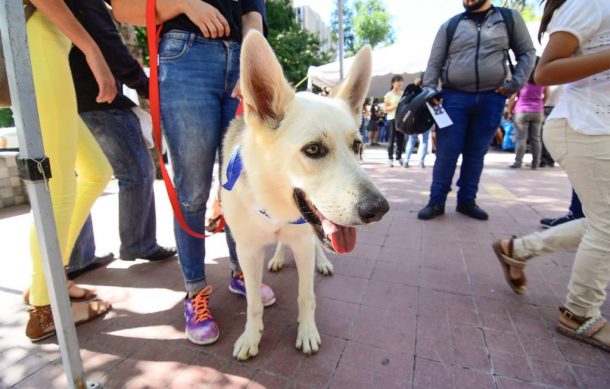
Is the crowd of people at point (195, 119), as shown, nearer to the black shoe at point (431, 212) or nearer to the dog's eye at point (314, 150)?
the dog's eye at point (314, 150)

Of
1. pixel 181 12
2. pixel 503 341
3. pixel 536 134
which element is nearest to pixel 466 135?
pixel 503 341

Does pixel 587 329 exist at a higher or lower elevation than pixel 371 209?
lower

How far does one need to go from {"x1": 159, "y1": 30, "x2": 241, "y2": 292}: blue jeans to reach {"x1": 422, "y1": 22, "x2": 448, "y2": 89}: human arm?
291 cm

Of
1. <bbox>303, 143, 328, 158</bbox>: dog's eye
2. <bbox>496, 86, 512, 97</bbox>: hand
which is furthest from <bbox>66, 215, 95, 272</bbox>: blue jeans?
<bbox>496, 86, 512, 97</bbox>: hand

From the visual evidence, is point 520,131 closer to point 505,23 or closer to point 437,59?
point 505,23

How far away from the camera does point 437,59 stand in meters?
4.06

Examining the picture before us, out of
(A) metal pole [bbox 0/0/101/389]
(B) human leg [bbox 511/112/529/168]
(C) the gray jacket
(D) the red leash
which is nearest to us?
(A) metal pole [bbox 0/0/101/389]

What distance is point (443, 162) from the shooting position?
13.8 ft

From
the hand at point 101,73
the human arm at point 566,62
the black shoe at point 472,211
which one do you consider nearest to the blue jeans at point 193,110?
the hand at point 101,73

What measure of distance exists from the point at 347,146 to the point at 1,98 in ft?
6.08

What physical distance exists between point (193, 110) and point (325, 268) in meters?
1.74

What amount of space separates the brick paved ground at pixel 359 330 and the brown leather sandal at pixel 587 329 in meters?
0.06

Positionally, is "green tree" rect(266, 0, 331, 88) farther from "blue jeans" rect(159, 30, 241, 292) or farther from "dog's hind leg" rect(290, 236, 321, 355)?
"dog's hind leg" rect(290, 236, 321, 355)

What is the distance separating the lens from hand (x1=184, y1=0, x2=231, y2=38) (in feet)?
5.85
